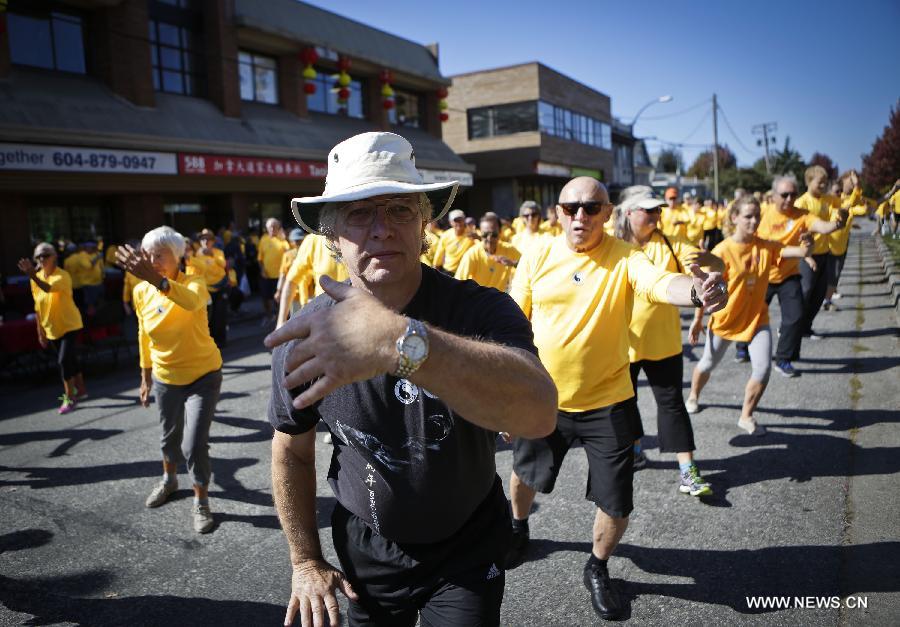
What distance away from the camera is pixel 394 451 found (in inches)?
69.7

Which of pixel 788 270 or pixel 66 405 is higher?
pixel 788 270

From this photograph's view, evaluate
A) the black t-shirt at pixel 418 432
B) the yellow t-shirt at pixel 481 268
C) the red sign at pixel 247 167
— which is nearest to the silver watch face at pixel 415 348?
the black t-shirt at pixel 418 432

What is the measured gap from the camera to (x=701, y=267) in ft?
9.12

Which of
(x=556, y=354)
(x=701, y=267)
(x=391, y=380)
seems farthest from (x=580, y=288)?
(x=391, y=380)

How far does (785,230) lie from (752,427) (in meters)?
2.99

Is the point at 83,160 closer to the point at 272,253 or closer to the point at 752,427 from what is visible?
the point at 272,253

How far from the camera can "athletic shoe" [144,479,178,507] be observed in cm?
460

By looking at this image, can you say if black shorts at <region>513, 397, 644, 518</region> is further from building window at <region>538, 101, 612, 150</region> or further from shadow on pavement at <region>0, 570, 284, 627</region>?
building window at <region>538, 101, 612, 150</region>

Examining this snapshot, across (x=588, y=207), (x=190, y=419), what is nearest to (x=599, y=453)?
(x=588, y=207)

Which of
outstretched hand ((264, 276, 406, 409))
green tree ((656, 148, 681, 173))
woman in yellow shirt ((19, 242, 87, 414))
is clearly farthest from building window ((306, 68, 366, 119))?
green tree ((656, 148, 681, 173))

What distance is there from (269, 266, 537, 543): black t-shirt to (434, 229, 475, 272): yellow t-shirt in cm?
769

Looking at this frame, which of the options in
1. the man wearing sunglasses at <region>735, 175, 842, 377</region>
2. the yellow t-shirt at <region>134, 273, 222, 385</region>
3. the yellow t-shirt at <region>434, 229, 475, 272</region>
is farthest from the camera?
the yellow t-shirt at <region>434, 229, 475, 272</region>

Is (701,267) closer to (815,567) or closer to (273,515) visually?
(815,567)

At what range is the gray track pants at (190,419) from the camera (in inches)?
171
